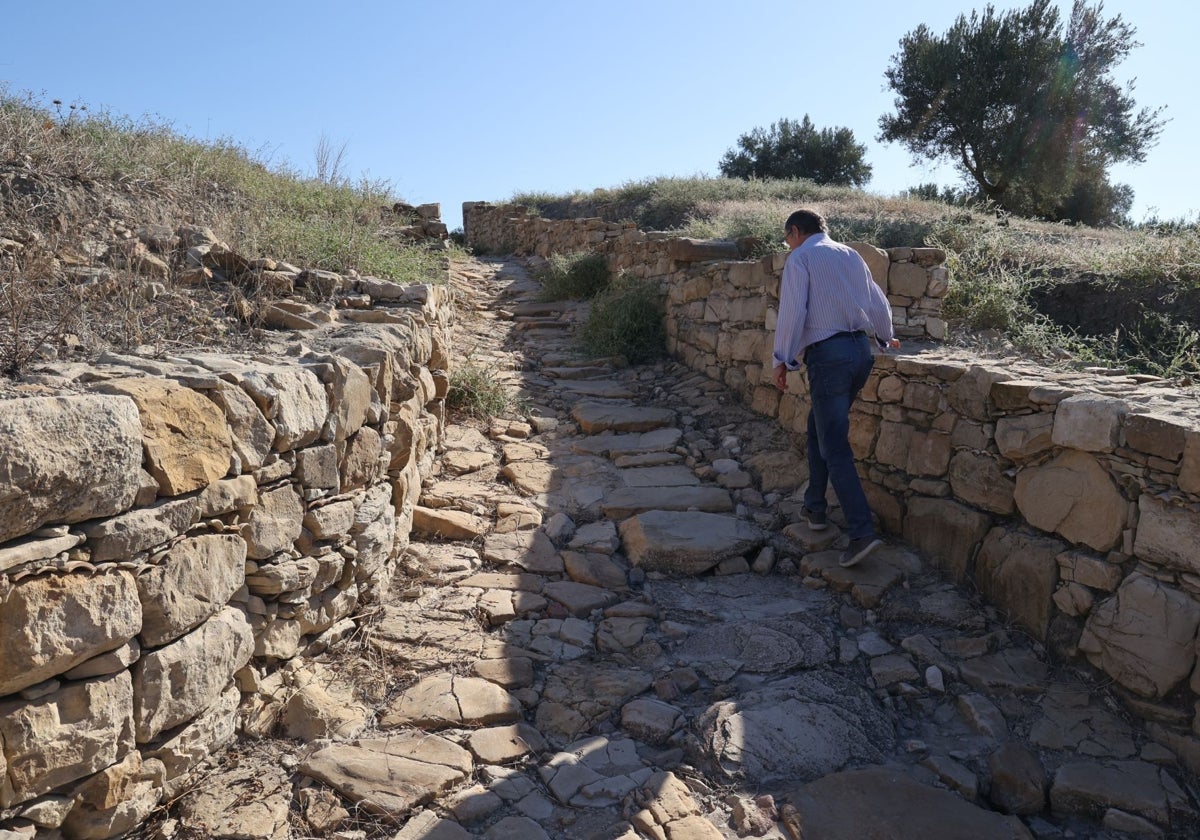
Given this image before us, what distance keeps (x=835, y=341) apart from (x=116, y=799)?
3.35 meters

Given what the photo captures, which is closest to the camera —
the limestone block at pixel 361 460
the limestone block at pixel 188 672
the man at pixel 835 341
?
the limestone block at pixel 188 672

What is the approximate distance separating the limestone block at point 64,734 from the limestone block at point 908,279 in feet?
15.1

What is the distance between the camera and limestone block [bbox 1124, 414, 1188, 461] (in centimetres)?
296

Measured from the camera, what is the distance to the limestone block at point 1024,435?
11.7ft

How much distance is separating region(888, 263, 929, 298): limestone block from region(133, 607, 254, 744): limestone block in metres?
4.20

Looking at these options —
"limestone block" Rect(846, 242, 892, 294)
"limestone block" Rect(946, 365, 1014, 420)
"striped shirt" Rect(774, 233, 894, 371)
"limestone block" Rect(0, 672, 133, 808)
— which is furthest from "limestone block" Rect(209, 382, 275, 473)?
"limestone block" Rect(846, 242, 892, 294)

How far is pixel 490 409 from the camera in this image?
19.9 ft

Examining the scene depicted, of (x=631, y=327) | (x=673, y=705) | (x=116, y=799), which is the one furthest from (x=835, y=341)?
(x=631, y=327)

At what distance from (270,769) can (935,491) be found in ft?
10.5

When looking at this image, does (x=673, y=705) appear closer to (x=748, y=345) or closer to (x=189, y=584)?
(x=189, y=584)

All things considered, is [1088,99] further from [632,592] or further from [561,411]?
[632,592]

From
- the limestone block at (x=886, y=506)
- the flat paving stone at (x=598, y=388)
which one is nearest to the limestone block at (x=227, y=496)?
the limestone block at (x=886, y=506)

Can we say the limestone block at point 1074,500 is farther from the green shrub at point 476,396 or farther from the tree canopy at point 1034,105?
the tree canopy at point 1034,105

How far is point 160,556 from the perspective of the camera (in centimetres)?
233
